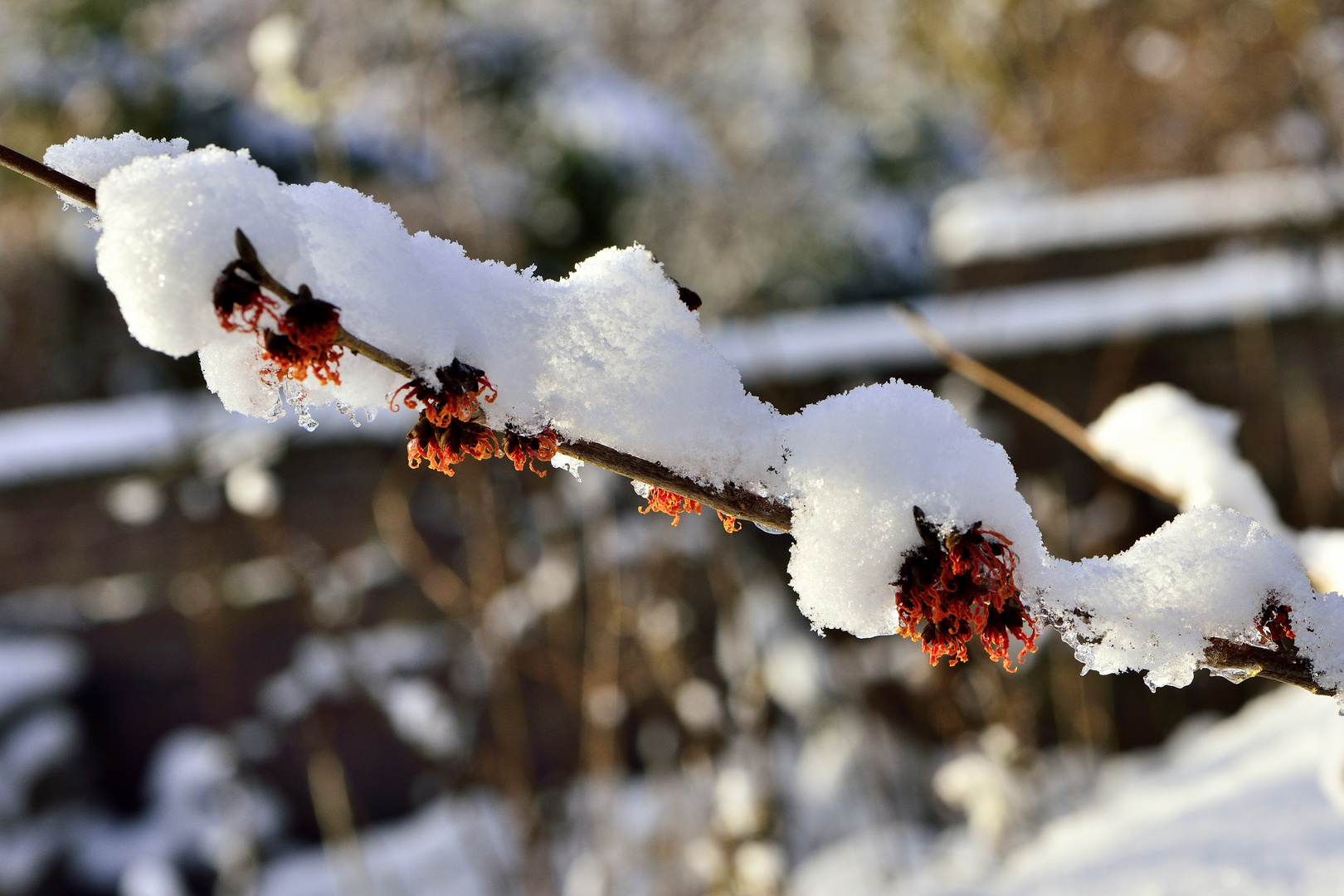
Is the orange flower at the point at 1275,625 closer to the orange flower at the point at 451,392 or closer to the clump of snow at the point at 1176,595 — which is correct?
the clump of snow at the point at 1176,595

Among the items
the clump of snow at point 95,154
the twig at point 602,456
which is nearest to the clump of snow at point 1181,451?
the twig at point 602,456

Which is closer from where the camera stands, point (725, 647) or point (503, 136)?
point (725, 647)

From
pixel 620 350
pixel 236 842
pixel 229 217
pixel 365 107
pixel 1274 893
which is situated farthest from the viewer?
pixel 365 107

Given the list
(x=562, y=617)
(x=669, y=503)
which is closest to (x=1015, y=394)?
(x=669, y=503)

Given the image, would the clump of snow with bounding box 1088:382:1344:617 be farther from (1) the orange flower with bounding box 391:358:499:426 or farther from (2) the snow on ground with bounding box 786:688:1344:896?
(1) the orange flower with bounding box 391:358:499:426

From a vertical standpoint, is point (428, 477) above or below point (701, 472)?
above

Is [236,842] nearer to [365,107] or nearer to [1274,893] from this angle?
[1274,893]

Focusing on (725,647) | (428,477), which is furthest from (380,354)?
(428,477)
